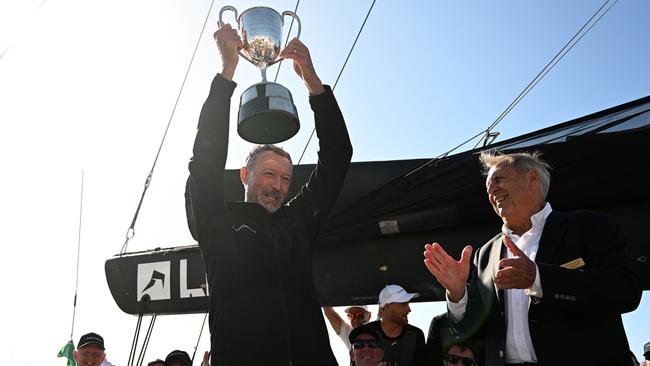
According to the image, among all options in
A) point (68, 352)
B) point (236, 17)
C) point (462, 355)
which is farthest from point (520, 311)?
point (68, 352)

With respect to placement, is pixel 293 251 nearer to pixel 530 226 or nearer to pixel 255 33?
pixel 530 226

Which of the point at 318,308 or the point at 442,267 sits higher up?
the point at 442,267

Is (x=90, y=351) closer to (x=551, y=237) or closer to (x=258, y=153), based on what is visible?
(x=258, y=153)

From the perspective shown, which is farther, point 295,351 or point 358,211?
point 358,211

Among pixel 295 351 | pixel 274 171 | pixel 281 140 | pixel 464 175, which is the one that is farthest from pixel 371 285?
pixel 295 351

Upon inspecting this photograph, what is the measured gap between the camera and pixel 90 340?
223 inches

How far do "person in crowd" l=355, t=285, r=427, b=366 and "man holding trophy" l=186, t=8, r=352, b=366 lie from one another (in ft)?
4.85

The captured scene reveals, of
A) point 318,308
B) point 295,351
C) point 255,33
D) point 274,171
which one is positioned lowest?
point 295,351

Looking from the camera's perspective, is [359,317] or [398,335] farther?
[359,317]

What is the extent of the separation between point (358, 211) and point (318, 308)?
1284 mm

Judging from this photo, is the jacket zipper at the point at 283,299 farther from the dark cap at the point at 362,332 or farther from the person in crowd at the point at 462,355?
the dark cap at the point at 362,332

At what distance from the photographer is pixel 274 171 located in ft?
8.14

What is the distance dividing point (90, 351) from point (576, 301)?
15.0 feet

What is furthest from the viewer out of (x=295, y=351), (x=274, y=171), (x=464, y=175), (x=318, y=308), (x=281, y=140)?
(x=464, y=175)
